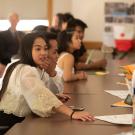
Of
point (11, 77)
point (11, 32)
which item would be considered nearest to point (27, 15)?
point (11, 32)

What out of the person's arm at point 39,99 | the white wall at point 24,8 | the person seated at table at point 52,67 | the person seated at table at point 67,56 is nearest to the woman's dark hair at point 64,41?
the person seated at table at point 67,56

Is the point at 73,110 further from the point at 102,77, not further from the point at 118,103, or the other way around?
the point at 102,77

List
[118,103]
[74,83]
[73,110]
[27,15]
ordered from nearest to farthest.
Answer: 1. [73,110]
2. [118,103]
3. [74,83]
4. [27,15]

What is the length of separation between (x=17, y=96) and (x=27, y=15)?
234 inches

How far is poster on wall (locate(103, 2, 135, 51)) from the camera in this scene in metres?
8.34

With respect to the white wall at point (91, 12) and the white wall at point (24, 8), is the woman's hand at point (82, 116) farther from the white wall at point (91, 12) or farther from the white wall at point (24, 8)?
the white wall at point (91, 12)

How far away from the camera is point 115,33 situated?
838 cm

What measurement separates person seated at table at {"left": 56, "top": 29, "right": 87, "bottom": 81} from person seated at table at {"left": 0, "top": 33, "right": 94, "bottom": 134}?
0.85 metres

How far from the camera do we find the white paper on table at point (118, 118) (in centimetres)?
195

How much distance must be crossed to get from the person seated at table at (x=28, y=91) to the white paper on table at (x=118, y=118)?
8 cm

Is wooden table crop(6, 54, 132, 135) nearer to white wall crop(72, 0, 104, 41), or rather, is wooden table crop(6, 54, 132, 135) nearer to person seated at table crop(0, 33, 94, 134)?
person seated at table crop(0, 33, 94, 134)

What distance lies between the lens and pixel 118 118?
2027 mm

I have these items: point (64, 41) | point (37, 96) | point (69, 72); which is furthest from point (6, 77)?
point (64, 41)

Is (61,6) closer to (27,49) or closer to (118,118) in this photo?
(27,49)
